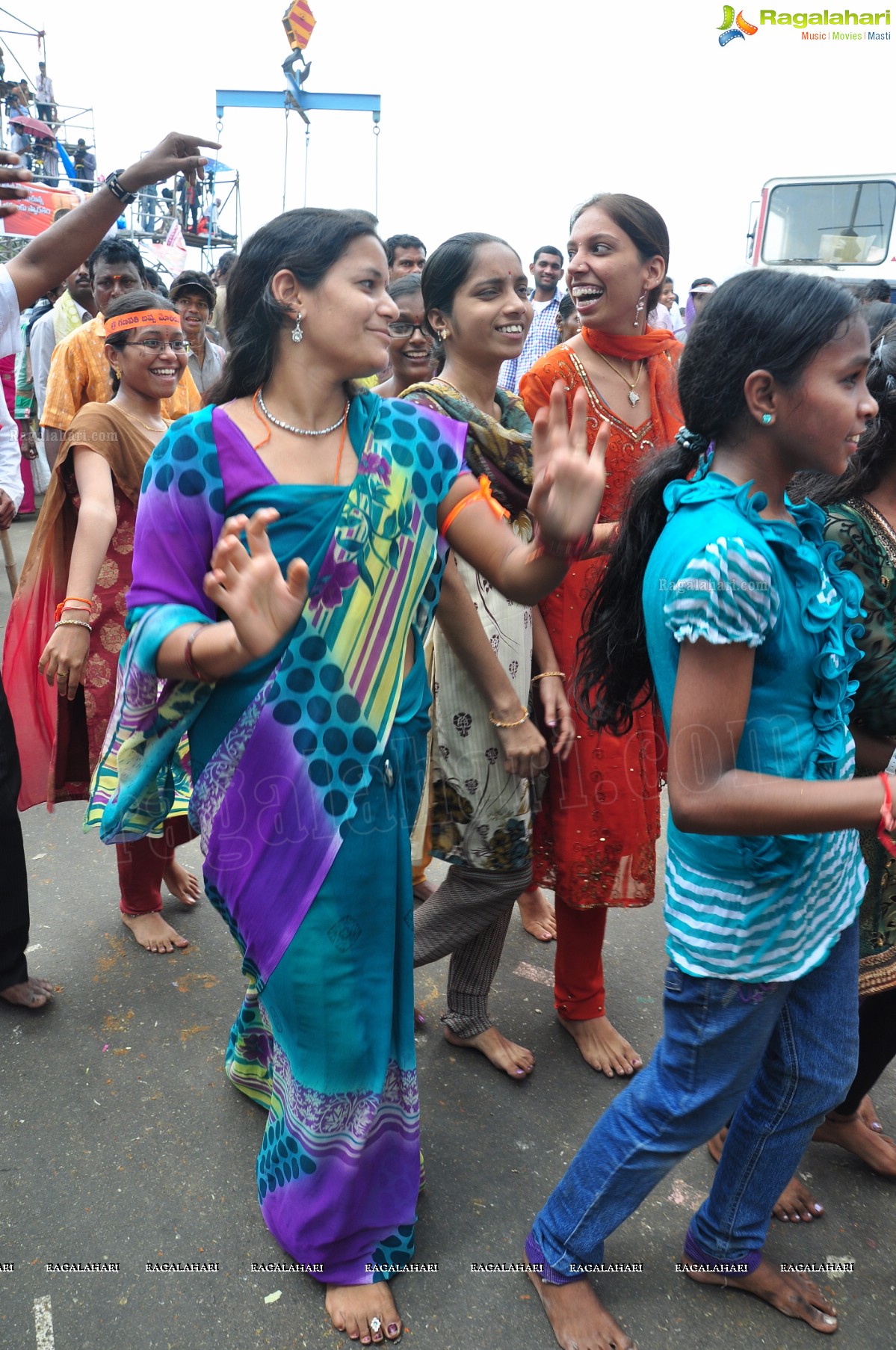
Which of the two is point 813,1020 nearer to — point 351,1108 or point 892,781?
point 892,781

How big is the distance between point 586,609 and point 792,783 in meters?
0.80

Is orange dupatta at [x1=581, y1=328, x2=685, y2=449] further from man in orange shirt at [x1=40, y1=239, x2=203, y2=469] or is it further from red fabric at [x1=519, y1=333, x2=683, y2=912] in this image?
man in orange shirt at [x1=40, y1=239, x2=203, y2=469]

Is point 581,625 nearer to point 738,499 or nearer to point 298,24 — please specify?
point 738,499

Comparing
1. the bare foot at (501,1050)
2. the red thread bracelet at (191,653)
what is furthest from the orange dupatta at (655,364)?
the bare foot at (501,1050)

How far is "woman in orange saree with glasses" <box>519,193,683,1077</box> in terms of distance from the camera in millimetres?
2260

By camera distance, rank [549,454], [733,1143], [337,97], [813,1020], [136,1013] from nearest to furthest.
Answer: [549,454]
[813,1020]
[733,1143]
[136,1013]
[337,97]

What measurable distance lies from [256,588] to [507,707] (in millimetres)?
858

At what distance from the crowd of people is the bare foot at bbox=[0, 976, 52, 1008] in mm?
571

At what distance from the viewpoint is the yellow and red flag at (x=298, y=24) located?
7477mm

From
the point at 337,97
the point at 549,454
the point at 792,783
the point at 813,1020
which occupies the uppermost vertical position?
the point at 337,97

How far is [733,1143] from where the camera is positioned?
1678 millimetres

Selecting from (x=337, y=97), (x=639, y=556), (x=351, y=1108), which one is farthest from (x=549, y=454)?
(x=337, y=97)

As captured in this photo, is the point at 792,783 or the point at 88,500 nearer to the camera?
the point at 792,783

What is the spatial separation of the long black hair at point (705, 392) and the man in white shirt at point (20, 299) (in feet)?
4.61
